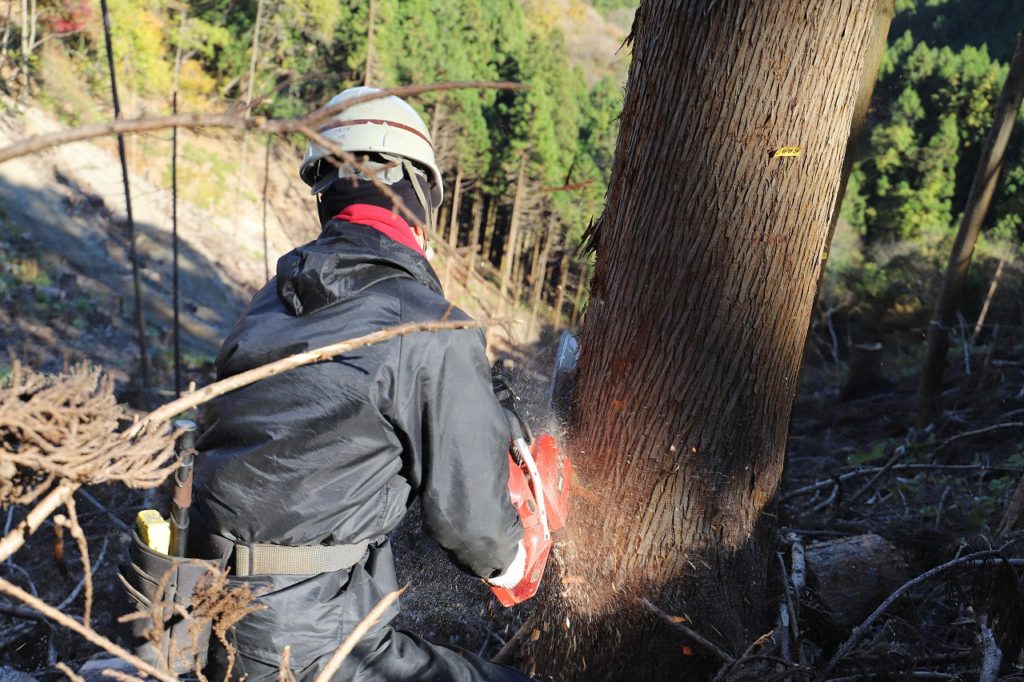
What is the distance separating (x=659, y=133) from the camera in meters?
2.34

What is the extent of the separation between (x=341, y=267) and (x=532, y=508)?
38.6 inches

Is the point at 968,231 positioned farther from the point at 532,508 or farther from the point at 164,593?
the point at 164,593

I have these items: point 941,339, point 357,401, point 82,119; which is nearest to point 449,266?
point 941,339

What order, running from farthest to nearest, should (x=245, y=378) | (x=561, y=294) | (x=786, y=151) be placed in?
(x=561, y=294) < (x=786, y=151) < (x=245, y=378)

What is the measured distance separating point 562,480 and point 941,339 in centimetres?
879

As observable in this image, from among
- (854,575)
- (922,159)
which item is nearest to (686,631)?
(854,575)

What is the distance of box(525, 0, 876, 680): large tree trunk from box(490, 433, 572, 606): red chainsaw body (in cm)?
18

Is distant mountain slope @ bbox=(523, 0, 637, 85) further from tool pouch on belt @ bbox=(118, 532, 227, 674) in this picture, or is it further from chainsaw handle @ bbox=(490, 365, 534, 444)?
tool pouch on belt @ bbox=(118, 532, 227, 674)

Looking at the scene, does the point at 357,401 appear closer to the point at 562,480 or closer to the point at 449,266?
the point at 562,480

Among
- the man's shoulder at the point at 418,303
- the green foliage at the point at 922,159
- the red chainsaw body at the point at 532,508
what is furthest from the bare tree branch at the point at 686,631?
the green foliage at the point at 922,159

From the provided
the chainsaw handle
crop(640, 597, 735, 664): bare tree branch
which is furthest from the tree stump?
the chainsaw handle

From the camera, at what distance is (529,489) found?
232 cm

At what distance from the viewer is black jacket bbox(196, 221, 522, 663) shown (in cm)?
184

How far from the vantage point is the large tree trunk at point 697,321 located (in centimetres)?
221
